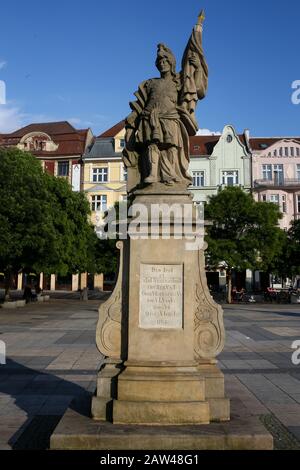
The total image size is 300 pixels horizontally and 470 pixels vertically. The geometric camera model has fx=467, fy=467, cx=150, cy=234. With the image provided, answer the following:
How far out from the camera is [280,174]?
160ft

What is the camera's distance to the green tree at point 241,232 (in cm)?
3384

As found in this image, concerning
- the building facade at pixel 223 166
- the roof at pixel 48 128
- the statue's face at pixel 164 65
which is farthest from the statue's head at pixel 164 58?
the roof at pixel 48 128

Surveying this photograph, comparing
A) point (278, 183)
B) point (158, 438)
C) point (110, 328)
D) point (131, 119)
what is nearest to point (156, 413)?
point (158, 438)

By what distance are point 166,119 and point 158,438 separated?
3.66 m

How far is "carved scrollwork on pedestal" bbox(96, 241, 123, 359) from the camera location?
5410 mm

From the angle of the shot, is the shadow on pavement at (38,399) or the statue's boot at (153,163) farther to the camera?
the statue's boot at (153,163)

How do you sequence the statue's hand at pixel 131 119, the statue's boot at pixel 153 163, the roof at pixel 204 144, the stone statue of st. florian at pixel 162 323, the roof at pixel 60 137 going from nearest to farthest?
the stone statue of st. florian at pixel 162 323
the statue's boot at pixel 153 163
the statue's hand at pixel 131 119
the roof at pixel 204 144
the roof at pixel 60 137

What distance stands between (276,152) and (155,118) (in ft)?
150

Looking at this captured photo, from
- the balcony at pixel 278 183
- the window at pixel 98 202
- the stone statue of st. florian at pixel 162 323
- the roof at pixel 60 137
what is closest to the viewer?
the stone statue of st. florian at pixel 162 323

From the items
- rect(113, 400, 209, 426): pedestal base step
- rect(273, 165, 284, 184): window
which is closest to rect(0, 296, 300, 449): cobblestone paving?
rect(113, 400, 209, 426): pedestal base step

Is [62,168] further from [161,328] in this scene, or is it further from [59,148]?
[161,328]

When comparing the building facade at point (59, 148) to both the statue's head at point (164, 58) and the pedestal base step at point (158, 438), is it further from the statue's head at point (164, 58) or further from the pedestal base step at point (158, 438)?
the pedestal base step at point (158, 438)

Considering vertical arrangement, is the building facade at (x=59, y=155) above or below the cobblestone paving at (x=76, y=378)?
above

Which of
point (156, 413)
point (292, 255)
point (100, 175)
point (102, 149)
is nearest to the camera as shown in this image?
point (156, 413)
